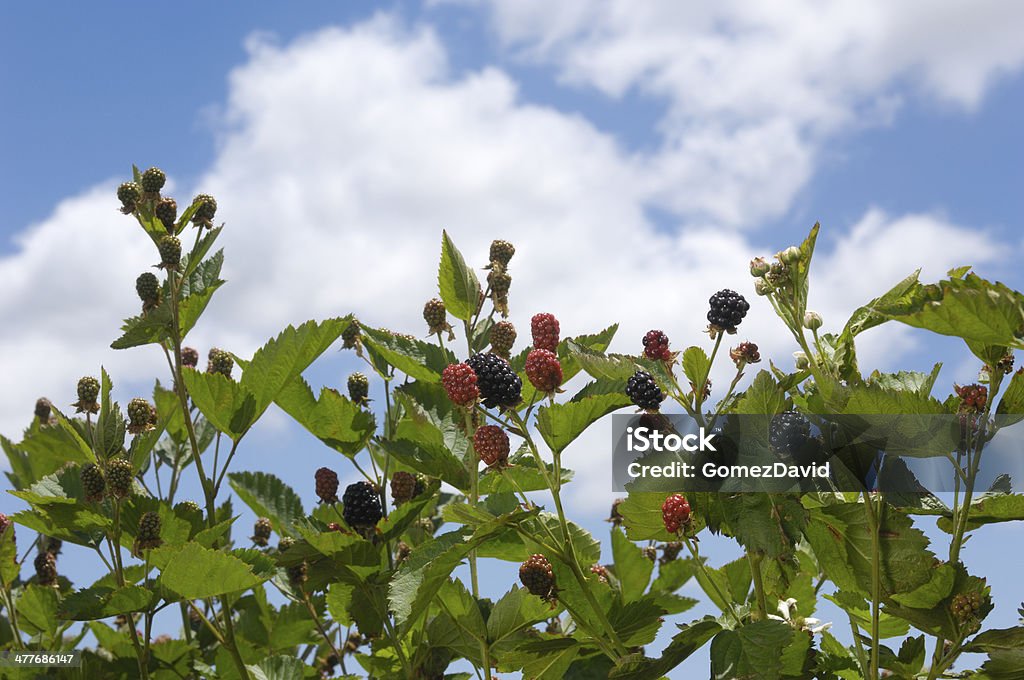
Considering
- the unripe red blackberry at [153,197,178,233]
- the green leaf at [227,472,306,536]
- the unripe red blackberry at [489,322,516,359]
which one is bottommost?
the green leaf at [227,472,306,536]

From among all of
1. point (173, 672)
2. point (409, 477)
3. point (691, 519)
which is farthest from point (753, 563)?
point (173, 672)

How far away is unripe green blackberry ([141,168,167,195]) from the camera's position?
8.44 ft

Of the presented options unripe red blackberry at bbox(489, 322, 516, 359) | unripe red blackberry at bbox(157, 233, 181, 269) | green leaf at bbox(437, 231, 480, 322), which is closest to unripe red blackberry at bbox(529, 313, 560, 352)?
unripe red blackberry at bbox(489, 322, 516, 359)

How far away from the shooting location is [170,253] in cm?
253

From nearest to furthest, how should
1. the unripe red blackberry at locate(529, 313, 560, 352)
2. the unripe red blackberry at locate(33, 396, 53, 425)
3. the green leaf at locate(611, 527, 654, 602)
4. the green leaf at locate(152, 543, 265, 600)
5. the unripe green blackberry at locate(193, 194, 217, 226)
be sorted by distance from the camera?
the unripe red blackberry at locate(529, 313, 560, 352)
the green leaf at locate(152, 543, 265, 600)
the green leaf at locate(611, 527, 654, 602)
the unripe green blackberry at locate(193, 194, 217, 226)
the unripe red blackberry at locate(33, 396, 53, 425)

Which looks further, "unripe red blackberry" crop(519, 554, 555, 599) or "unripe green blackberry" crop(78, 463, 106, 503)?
"unripe green blackberry" crop(78, 463, 106, 503)

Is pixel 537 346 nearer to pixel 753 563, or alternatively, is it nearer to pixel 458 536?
pixel 458 536

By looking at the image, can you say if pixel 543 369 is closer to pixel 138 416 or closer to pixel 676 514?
pixel 676 514

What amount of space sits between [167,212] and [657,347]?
1411 millimetres

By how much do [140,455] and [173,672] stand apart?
2.10 ft

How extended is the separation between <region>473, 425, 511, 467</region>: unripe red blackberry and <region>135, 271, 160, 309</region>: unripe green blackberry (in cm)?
134

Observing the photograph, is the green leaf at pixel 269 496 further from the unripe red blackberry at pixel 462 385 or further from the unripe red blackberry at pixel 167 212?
the unripe red blackberry at pixel 462 385

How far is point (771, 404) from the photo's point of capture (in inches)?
71.3

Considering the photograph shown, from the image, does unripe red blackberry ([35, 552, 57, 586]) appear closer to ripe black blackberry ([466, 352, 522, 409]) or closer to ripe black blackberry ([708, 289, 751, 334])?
ripe black blackberry ([466, 352, 522, 409])
